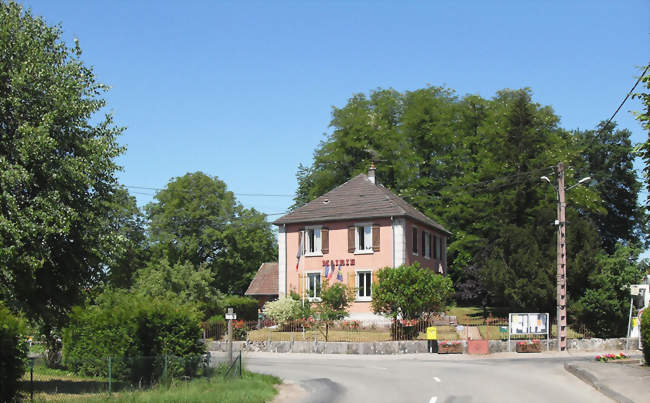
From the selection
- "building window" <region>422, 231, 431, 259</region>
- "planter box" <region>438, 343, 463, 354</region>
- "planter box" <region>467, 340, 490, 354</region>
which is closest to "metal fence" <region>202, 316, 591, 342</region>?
"planter box" <region>467, 340, 490, 354</region>

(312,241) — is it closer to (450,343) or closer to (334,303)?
(334,303)

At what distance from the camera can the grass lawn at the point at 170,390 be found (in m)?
15.8

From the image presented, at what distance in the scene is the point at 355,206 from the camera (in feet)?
156

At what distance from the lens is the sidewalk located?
16.3m

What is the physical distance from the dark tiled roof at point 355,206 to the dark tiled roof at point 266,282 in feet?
37.4

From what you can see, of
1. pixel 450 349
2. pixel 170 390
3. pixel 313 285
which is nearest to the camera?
pixel 170 390

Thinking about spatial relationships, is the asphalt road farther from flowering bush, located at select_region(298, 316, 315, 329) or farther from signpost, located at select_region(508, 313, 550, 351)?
flowering bush, located at select_region(298, 316, 315, 329)

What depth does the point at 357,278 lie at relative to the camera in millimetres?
46500

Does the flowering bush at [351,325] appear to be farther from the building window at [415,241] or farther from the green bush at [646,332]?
the green bush at [646,332]

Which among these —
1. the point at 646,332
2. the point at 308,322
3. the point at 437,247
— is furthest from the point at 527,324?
the point at 437,247

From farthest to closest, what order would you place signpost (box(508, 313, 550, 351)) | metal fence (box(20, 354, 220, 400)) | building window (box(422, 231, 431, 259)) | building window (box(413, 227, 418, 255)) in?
building window (box(422, 231, 431, 259)) → building window (box(413, 227, 418, 255)) → signpost (box(508, 313, 550, 351)) → metal fence (box(20, 354, 220, 400))

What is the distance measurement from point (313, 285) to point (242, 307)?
6.02 metres

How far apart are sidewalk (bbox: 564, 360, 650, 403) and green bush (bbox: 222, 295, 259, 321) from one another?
29684 millimetres

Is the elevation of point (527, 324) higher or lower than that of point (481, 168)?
lower
